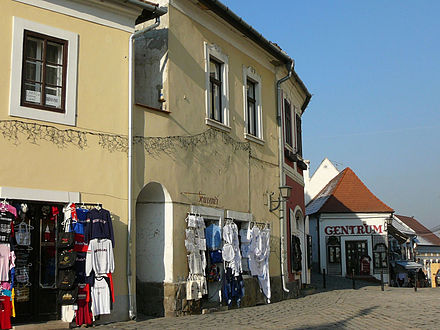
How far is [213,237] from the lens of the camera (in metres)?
14.5

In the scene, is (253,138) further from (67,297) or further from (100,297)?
(67,297)

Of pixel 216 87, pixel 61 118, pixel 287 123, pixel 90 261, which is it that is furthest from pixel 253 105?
pixel 90 261

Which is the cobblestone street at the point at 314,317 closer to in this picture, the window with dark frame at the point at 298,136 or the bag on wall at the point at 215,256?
the bag on wall at the point at 215,256

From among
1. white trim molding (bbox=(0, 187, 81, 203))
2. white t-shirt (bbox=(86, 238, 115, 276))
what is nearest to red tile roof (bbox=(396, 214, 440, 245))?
white t-shirt (bbox=(86, 238, 115, 276))

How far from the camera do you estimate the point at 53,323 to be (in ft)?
33.7

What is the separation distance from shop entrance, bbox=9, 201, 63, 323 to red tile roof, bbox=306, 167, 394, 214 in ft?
89.6

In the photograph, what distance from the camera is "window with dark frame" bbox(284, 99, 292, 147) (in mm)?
21280

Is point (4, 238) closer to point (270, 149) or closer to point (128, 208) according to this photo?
point (128, 208)

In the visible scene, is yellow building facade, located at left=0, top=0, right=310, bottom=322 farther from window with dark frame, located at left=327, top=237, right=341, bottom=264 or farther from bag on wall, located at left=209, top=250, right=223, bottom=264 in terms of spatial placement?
A: window with dark frame, located at left=327, top=237, right=341, bottom=264

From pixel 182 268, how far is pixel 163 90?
4.17 m

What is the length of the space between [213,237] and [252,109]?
17.0 ft

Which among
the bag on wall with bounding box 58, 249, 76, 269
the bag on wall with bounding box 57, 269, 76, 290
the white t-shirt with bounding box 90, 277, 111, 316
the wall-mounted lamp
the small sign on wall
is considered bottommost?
the white t-shirt with bounding box 90, 277, 111, 316

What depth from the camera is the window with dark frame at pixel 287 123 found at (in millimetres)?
21280

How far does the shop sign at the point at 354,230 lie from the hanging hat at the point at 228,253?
22080mm
